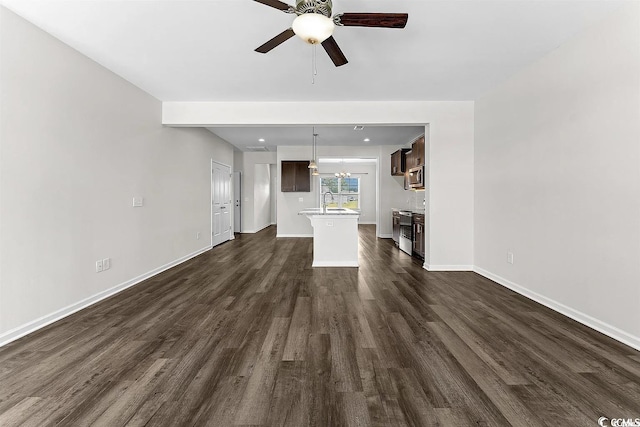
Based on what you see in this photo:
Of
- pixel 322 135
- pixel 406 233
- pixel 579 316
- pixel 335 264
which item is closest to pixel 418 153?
pixel 406 233

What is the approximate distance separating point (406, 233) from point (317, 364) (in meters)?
4.77

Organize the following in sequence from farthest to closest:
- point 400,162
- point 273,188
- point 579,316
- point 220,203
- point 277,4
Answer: point 273,188 < point 220,203 < point 400,162 < point 579,316 < point 277,4

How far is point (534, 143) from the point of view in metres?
3.34

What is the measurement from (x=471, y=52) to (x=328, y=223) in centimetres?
305

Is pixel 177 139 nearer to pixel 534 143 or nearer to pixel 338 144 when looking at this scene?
pixel 338 144

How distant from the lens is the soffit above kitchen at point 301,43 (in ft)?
7.84

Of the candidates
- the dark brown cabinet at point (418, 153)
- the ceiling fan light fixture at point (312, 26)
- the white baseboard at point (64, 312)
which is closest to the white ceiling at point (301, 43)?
the ceiling fan light fixture at point (312, 26)

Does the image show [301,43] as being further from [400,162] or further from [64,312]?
[400,162]

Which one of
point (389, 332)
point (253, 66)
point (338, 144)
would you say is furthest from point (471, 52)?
point (338, 144)

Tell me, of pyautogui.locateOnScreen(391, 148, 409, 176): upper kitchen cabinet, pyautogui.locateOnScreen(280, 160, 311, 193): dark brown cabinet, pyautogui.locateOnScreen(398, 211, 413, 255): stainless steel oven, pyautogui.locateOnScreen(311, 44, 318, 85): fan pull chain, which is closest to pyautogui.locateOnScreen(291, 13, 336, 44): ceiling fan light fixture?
pyautogui.locateOnScreen(311, 44, 318, 85): fan pull chain

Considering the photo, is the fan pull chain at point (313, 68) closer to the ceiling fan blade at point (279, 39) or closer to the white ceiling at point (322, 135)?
the ceiling fan blade at point (279, 39)

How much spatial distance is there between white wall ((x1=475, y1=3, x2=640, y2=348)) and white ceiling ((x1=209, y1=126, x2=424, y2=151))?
2767mm

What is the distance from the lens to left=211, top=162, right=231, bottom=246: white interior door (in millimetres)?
7055

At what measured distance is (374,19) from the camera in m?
2.02
